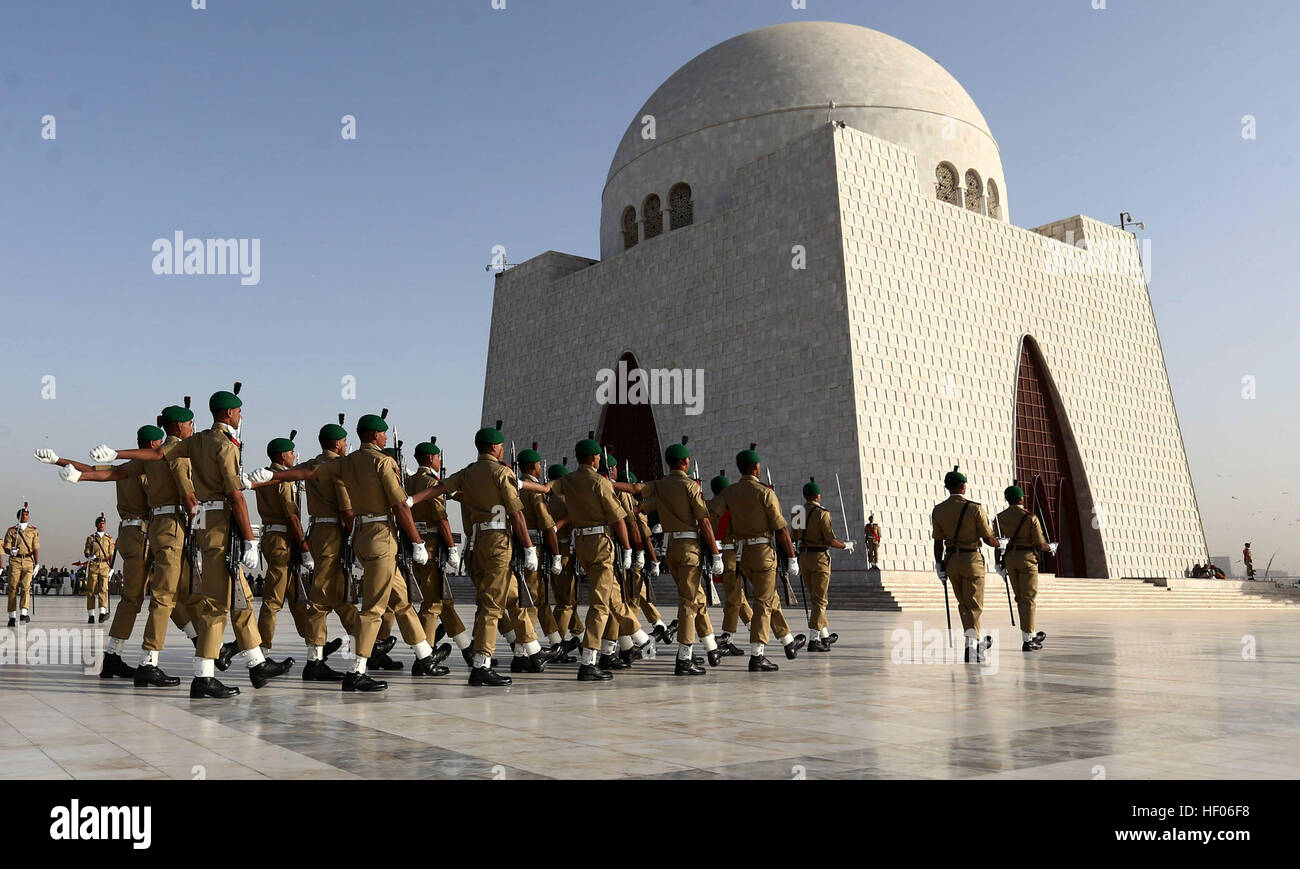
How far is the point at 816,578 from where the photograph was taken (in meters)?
10.1

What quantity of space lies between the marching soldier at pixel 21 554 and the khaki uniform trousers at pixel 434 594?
9766 mm

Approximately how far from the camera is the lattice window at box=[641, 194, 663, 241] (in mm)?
31156

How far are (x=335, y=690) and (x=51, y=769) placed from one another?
9.33 feet

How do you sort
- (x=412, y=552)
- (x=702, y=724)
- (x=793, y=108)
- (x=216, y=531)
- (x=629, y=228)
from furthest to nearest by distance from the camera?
(x=629, y=228) → (x=793, y=108) → (x=412, y=552) → (x=216, y=531) → (x=702, y=724)

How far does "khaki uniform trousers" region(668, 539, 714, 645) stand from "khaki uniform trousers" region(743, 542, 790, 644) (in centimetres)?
52

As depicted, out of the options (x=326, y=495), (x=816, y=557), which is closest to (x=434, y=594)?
(x=326, y=495)

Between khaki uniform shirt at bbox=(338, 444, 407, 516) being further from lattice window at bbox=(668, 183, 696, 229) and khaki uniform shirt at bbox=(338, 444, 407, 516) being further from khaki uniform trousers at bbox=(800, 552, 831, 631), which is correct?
lattice window at bbox=(668, 183, 696, 229)

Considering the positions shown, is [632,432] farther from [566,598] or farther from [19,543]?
[566,598]

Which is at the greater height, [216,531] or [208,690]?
[216,531]

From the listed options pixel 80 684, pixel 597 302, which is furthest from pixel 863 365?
pixel 80 684

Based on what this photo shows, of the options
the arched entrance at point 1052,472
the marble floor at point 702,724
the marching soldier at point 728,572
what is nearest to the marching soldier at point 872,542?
the arched entrance at point 1052,472

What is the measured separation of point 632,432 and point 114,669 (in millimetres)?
23295

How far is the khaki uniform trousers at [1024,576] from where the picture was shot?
9758mm

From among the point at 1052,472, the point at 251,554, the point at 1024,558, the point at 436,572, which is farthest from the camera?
the point at 1052,472
